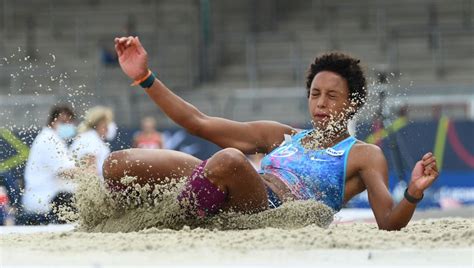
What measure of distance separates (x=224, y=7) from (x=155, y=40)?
2048 millimetres

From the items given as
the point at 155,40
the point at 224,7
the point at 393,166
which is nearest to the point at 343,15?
the point at 224,7

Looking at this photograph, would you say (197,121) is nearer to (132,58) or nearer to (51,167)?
(132,58)

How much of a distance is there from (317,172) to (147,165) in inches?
37.0

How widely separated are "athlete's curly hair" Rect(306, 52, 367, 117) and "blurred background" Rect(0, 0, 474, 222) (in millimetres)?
7595

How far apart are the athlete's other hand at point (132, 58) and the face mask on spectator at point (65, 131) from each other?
164 inches

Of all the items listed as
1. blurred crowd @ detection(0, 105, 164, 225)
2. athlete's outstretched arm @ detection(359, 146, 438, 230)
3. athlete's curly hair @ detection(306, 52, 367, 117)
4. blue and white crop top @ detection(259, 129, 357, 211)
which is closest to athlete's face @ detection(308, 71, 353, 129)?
athlete's curly hair @ detection(306, 52, 367, 117)

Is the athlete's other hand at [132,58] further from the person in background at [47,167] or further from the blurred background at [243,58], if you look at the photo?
the blurred background at [243,58]

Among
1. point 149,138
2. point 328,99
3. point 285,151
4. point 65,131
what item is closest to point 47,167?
point 65,131

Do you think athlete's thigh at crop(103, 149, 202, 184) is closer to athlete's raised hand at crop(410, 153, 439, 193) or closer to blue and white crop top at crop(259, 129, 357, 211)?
blue and white crop top at crop(259, 129, 357, 211)

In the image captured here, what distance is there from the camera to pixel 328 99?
560 cm

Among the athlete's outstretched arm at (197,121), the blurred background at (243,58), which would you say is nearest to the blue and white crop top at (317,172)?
the athlete's outstretched arm at (197,121)

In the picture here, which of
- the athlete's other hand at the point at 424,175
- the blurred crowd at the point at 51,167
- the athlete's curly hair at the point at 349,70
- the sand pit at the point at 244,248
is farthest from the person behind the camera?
the blurred crowd at the point at 51,167

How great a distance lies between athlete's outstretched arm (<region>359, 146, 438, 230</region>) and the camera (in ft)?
16.2

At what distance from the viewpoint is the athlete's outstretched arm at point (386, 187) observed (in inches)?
195
